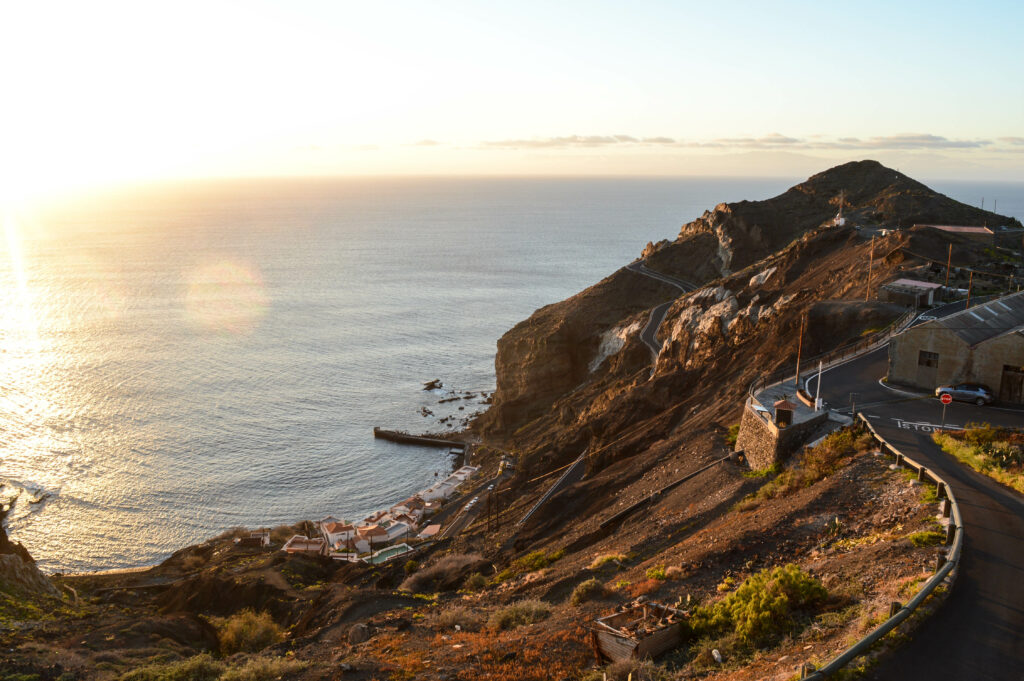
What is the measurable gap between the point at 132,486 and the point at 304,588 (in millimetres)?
31391

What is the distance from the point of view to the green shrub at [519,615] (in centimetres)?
2103

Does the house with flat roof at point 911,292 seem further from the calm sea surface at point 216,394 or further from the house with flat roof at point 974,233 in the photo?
the calm sea surface at point 216,394

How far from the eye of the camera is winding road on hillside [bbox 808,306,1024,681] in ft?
43.6

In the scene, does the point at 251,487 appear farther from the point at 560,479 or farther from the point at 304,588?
the point at 560,479

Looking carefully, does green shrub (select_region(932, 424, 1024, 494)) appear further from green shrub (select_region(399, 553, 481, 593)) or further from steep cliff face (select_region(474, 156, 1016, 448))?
green shrub (select_region(399, 553, 481, 593))

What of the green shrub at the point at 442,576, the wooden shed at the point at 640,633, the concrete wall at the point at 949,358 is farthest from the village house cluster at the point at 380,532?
the concrete wall at the point at 949,358

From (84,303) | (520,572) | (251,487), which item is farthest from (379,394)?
(84,303)

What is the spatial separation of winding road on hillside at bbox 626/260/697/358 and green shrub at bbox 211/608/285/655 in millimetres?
42059

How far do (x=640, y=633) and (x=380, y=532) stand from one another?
34930 millimetres

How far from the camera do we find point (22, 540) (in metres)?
52.3

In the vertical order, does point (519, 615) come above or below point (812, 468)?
below

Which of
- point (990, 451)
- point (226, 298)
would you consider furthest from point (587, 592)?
point (226, 298)

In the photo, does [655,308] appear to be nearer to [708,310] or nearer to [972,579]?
[708,310]

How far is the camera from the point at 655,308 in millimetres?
75250
